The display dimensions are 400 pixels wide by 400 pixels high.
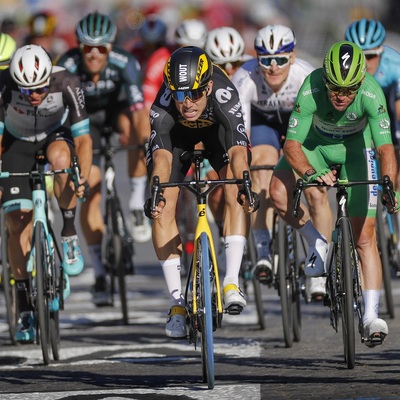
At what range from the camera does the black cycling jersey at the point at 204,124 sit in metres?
10.1

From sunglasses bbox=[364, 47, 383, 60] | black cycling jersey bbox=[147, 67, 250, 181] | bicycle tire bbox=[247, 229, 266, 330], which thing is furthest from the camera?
sunglasses bbox=[364, 47, 383, 60]

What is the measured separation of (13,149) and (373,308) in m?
3.49

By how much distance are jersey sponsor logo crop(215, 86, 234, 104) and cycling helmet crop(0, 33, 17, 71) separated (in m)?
4.10

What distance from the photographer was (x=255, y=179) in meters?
12.3

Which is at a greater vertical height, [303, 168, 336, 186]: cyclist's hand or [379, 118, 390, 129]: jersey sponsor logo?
[379, 118, 390, 129]: jersey sponsor logo

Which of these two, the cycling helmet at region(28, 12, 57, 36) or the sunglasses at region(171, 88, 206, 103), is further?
the cycling helmet at region(28, 12, 57, 36)

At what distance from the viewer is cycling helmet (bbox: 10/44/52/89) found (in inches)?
444

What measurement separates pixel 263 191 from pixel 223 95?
2352 mm

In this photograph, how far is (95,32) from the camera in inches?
558

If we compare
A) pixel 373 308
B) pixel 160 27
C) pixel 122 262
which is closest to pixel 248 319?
pixel 122 262

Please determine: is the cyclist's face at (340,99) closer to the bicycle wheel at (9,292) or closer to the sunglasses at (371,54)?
the sunglasses at (371,54)

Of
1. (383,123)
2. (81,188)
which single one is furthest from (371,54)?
(81,188)

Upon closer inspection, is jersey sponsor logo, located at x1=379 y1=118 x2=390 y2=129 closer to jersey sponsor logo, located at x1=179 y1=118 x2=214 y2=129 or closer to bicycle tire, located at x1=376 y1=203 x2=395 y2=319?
jersey sponsor logo, located at x1=179 y1=118 x2=214 y2=129

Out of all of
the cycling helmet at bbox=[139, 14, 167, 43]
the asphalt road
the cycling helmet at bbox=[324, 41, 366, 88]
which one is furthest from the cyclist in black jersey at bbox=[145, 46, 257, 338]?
the cycling helmet at bbox=[139, 14, 167, 43]
